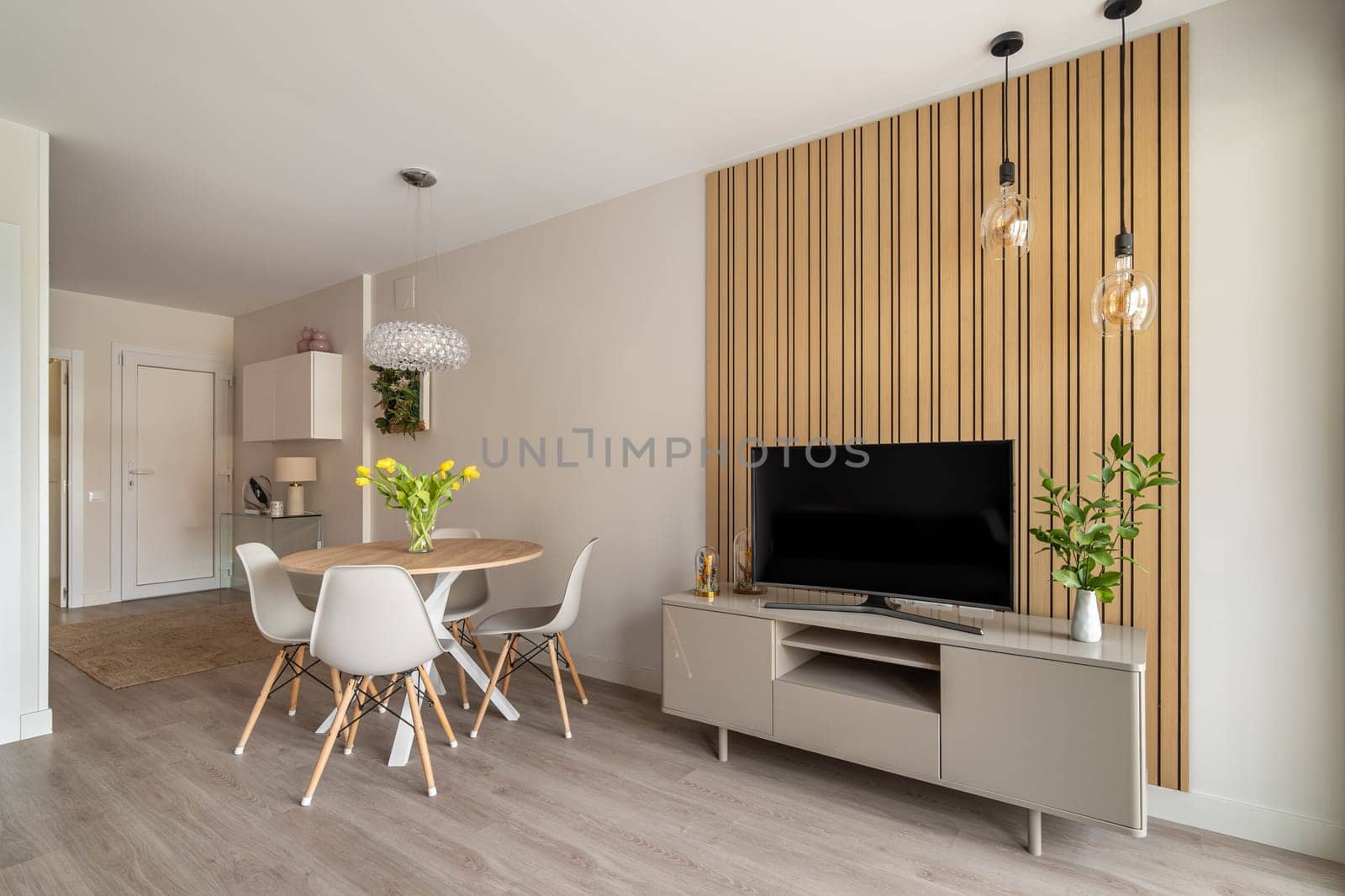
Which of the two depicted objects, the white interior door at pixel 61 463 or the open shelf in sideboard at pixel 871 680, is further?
the white interior door at pixel 61 463

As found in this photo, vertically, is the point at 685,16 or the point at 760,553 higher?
the point at 685,16

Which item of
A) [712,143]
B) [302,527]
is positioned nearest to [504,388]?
[712,143]

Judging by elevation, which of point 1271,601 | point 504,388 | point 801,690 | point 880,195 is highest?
point 880,195

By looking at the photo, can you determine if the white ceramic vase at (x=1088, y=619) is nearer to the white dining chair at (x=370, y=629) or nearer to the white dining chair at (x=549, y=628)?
the white dining chair at (x=549, y=628)

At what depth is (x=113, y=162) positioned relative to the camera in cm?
331

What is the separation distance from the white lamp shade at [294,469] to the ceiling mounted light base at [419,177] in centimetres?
287

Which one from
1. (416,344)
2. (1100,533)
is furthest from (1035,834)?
(416,344)

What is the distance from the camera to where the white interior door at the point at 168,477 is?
5.95 metres

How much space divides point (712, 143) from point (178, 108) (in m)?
2.22

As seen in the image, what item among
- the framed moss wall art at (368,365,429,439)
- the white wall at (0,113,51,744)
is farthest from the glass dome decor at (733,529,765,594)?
the white wall at (0,113,51,744)

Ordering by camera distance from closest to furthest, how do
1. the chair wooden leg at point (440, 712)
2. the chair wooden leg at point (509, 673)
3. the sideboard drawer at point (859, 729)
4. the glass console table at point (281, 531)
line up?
the sideboard drawer at point (859, 729)
the chair wooden leg at point (440, 712)
the chair wooden leg at point (509, 673)
the glass console table at point (281, 531)

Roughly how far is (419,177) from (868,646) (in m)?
3.03

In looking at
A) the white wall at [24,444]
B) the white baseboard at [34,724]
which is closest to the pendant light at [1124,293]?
the white wall at [24,444]

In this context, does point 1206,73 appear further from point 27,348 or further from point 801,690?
point 27,348
